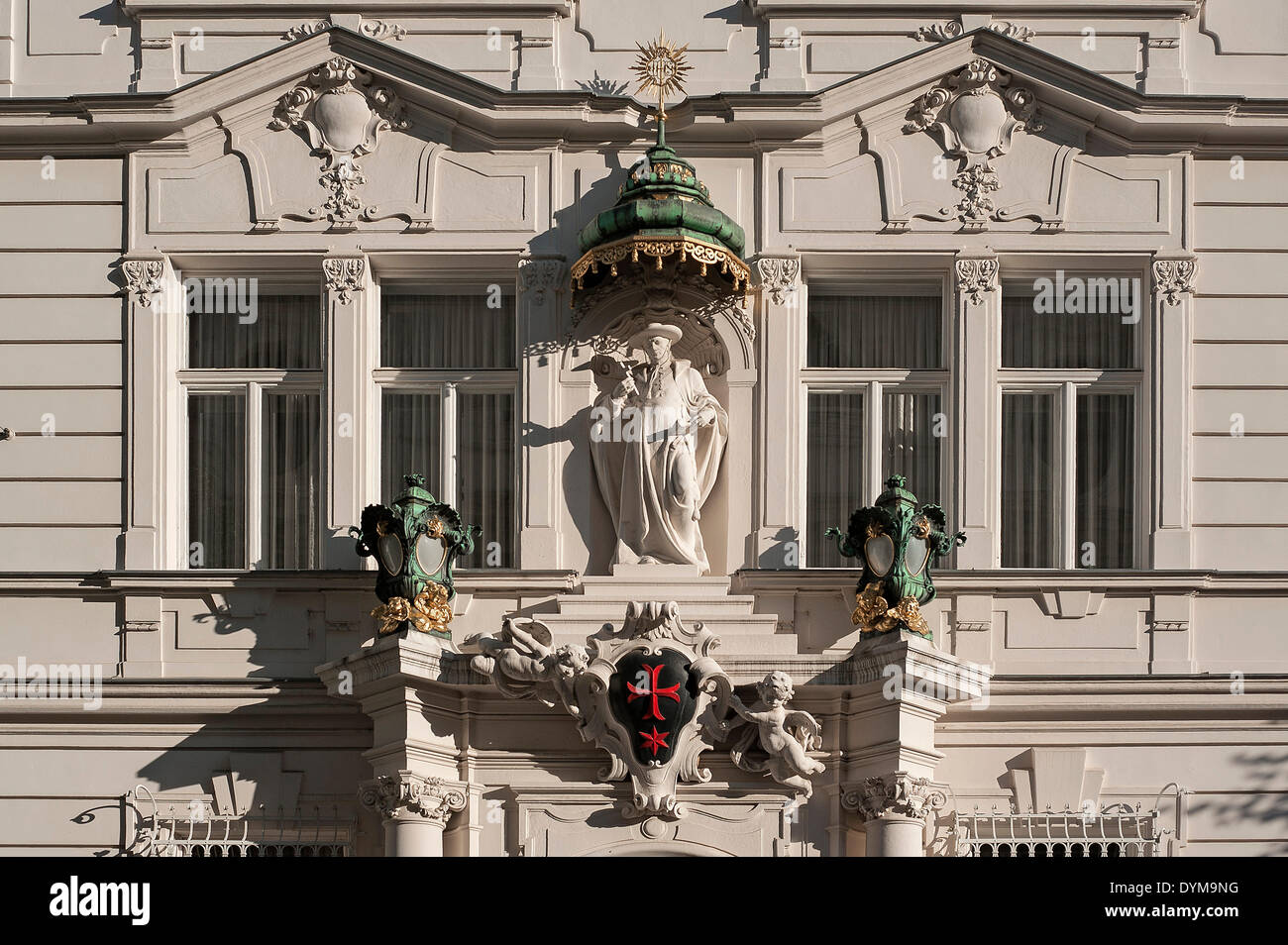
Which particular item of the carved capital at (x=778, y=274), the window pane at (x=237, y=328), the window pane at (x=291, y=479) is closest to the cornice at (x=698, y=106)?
the carved capital at (x=778, y=274)

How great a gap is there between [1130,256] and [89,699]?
9732 mm

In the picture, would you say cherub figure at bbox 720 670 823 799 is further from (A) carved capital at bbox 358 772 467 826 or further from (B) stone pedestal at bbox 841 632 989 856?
(A) carved capital at bbox 358 772 467 826

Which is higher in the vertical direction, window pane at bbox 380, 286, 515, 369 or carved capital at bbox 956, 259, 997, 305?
carved capital at bbox 956, 259, 997, 305

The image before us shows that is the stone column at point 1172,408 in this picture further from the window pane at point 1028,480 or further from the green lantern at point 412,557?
the green lantern at point 412,557

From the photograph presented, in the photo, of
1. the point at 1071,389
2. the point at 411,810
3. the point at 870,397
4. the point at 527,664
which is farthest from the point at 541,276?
the point at 411,810

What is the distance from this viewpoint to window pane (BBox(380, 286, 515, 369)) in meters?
22.6

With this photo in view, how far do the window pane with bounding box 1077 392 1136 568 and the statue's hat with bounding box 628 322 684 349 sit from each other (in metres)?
3.61

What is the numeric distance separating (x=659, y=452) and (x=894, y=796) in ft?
11.7

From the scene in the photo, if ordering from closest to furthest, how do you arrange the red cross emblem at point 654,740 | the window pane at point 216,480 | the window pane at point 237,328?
the red cross emblem at point 654,740 < the window pane at point 216,480 < the window pane at point 237,328

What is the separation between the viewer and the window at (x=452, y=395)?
73.6 ft

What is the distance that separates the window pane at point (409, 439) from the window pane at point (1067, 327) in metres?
5.06

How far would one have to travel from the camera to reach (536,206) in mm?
22391

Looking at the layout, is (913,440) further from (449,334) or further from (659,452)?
(449,334)

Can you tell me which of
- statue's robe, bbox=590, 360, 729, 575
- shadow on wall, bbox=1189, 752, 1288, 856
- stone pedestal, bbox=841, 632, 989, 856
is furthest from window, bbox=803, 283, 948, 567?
shadow on wall, bbox=1189, 752, 1288, 856
